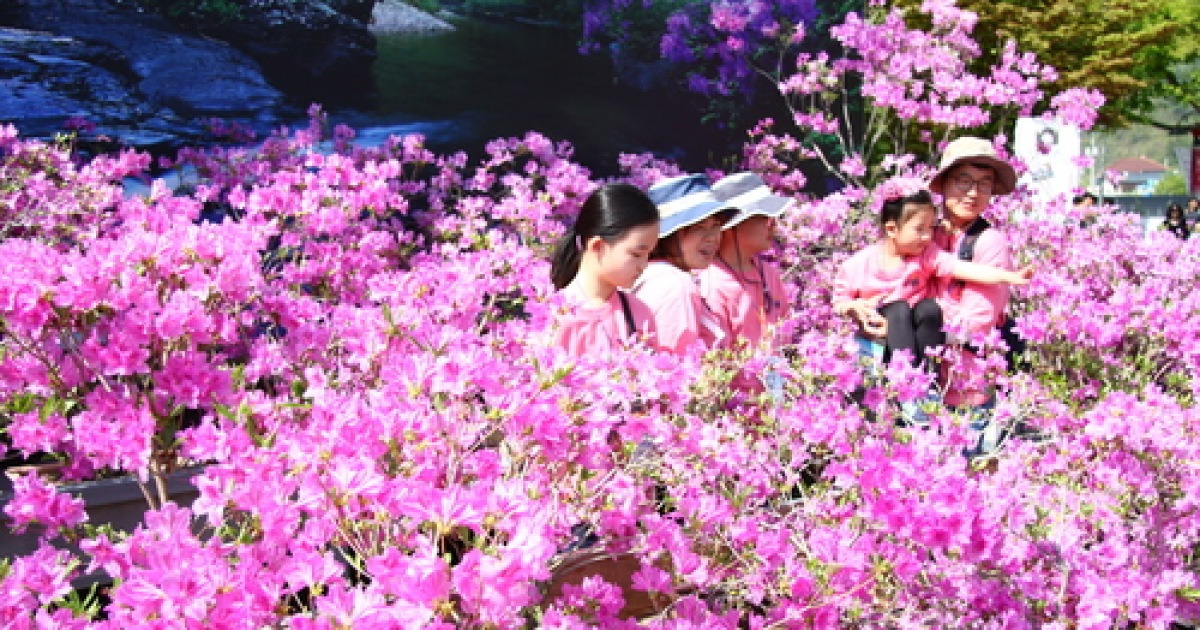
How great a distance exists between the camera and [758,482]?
1.75 m

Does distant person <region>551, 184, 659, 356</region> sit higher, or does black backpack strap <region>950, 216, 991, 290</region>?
distant person <region>551, 184, 659, 356</region>

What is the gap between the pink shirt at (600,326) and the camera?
2.27 m

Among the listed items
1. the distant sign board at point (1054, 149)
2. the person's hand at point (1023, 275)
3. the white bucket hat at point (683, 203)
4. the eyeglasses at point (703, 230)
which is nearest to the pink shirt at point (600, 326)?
the white bucket hat at point (683, 203)

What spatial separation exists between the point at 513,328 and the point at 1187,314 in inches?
87.5

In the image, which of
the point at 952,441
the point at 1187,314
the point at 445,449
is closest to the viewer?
the point at 445,449

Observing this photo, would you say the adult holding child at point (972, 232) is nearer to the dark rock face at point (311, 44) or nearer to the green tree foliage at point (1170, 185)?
the dark rock face at point (311, 44)

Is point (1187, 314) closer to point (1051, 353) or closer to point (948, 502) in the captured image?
point (1051, 353)

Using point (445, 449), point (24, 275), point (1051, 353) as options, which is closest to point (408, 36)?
point (1051, 353)

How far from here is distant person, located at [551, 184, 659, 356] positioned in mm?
2336

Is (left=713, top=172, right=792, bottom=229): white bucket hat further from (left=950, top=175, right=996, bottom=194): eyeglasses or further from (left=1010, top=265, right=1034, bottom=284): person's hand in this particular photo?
(left=1010, top=265, right=1034, bottom=284): person's hand

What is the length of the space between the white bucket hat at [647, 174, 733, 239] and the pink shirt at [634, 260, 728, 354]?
185 millimetres

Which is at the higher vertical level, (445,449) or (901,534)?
(445,449)

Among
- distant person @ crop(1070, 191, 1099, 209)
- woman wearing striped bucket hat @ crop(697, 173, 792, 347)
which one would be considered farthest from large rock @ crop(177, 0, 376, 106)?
distant person @ crop(1070, 191, 1099, 209)

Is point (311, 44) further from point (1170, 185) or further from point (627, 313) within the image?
point (1170, 185)
